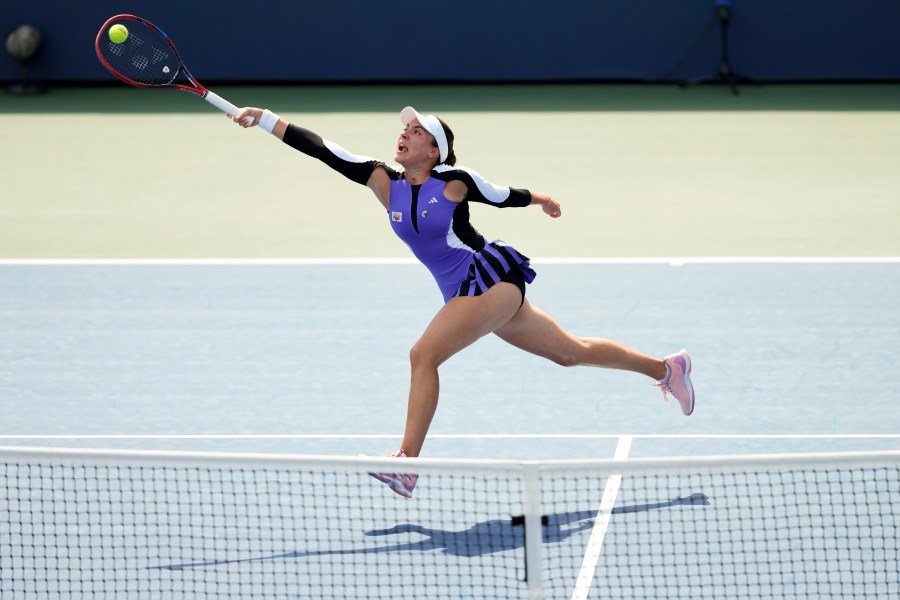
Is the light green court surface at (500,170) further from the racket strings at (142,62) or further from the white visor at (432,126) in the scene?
the white visor at (432,126)

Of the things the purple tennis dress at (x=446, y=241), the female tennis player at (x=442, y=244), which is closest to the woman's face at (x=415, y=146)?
the female tennis player at (x=442, y=244)

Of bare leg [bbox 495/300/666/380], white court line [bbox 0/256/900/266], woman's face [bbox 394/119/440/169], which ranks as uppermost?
white court line [bbox 0/256/900/266]

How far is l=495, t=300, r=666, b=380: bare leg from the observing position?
21.5 feet

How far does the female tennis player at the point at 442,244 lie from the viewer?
20.3 ft

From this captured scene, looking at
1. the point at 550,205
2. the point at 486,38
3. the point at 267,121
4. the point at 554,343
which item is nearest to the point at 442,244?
the point at 550,205

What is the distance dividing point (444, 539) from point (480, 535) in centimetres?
16

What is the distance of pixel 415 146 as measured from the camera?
634cm

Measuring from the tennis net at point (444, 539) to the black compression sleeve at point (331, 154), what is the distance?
149 cm

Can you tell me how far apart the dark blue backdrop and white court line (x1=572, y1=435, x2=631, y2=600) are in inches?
461

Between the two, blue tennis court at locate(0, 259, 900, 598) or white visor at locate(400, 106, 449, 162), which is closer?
blue tennis court at locate(0, 259, 900, 598)

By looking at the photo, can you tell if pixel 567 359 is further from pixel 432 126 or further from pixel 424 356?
pixel 432 126

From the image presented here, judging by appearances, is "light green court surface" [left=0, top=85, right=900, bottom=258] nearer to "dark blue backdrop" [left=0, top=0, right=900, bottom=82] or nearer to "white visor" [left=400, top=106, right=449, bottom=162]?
"dark blue backdrop" [left=0, top=0, right=900, bottom=82]

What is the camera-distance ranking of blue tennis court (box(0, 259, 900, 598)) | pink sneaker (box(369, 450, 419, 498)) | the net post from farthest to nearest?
pink sneaker (box(369, 450, 419, 498)), blue tennis court (box(0, 259, 900, 598)), the net post

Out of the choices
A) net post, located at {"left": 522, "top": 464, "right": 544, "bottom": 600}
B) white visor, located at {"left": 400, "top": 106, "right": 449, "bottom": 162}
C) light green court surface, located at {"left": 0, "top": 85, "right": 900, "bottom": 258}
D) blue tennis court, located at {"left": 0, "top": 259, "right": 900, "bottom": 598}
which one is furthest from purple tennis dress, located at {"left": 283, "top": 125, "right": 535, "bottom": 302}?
light green court surface, located at {"left": 0, "top": 85, "right": 900, "bottom": 258}
